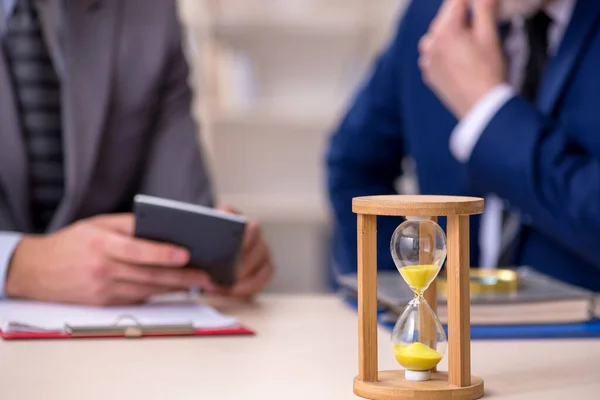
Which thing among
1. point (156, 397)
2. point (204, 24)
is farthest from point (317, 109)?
point (156, 397)

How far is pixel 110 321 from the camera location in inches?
45.0

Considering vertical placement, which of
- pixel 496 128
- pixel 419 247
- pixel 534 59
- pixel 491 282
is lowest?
pixel 491 282

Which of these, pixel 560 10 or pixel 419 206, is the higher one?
pixel 560 10

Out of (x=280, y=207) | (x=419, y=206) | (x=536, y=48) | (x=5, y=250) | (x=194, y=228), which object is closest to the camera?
(x=419, y=206)

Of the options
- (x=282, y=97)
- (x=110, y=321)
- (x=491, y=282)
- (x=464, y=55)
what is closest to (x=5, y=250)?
(x=110, y=321)

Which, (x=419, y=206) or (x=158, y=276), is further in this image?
(x=158, y=276)

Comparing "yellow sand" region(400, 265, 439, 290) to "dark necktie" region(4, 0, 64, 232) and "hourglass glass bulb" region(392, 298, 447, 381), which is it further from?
"dark necktie" region(4, 0, 64, 232)

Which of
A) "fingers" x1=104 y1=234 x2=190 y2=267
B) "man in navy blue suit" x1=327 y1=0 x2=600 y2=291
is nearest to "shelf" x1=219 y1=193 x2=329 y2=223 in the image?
"man in navy blue suit" x1=327 y1=0 x2=600 y2=291

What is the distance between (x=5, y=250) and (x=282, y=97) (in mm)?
3260

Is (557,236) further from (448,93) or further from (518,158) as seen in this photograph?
(448,93)

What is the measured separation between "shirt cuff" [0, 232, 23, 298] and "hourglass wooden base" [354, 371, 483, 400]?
2.35ft

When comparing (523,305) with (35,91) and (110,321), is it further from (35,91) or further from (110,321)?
(35,91)

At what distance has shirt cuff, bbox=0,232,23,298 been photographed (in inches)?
51.9

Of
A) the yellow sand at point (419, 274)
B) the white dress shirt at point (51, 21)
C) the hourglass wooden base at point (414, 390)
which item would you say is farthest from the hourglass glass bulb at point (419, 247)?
the white dress shirt at point (51, 21)
